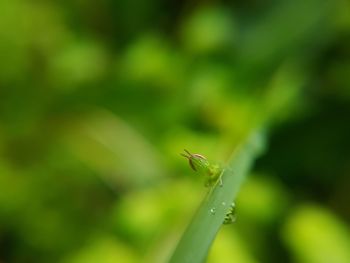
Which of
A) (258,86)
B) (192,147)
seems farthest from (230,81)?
(192,147)

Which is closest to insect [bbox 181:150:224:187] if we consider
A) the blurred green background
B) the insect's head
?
the insect's head

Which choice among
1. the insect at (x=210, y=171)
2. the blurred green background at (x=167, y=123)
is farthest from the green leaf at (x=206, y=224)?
the blurred green background at (x=167, y=123)

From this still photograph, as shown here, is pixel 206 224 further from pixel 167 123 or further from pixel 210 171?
pixel 167 123

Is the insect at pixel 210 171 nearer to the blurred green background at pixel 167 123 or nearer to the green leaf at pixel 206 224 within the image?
the green leaf at pixel 206 224

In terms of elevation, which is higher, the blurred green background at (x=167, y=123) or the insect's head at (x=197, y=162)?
the insect's head at (x=197, y=162)

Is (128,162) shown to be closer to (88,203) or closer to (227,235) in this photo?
(88,203)

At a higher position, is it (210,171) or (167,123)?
(210,171)

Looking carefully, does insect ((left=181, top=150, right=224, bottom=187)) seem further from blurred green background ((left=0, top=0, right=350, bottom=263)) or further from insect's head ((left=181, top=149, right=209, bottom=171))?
blurred green background ((left=0, top=0, right=350, bottom=263))

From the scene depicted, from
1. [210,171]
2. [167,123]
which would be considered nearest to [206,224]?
[210,171]
